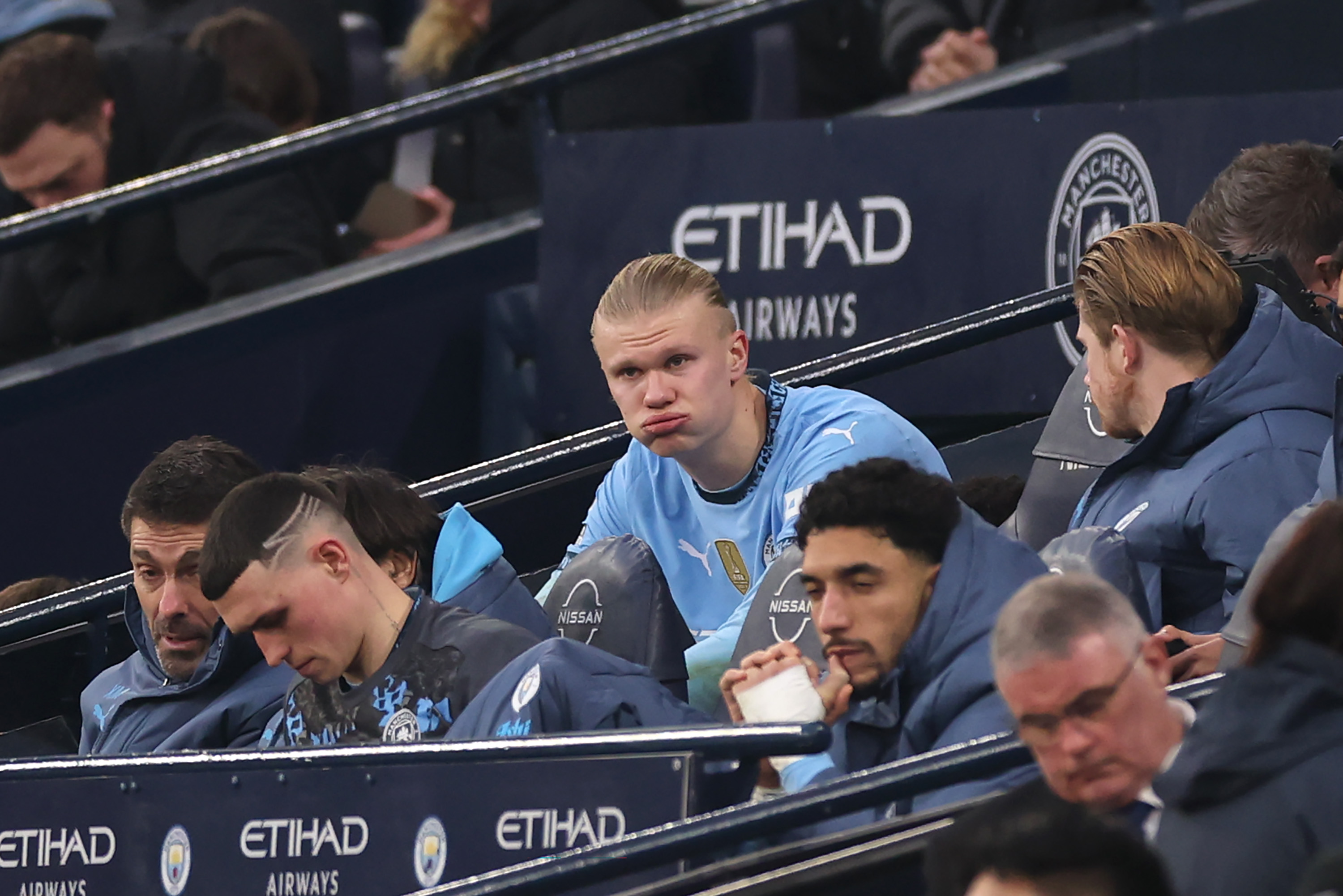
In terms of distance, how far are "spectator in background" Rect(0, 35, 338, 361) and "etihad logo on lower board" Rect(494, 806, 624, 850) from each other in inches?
138

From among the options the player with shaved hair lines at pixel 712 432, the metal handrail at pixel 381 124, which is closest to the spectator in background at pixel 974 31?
the metal handrail at pixel 381 124

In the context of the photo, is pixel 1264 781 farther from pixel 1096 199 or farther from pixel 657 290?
pixel 1096 199

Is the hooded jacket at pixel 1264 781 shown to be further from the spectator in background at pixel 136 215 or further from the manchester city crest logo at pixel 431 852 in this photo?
the spectator in background at pixel 136 215

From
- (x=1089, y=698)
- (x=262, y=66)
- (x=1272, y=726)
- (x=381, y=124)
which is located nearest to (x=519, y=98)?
(x=381, y=124)

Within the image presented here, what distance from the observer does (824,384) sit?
584 centimetres

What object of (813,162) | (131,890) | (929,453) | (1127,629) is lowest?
(131,890)

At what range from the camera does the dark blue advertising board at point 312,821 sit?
373cm

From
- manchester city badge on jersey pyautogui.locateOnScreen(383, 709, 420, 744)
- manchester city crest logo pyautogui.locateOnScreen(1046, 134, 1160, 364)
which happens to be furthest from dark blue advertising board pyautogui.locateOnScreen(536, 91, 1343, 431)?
manchester city badge on jersey pyautogui.locateOnScreen(383, 709, 420, 744)

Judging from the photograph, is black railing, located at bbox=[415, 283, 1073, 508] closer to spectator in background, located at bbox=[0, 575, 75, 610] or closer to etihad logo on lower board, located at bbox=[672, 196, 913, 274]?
etihad logo on lower board, located at bbox=[672, 196, 913, 274]

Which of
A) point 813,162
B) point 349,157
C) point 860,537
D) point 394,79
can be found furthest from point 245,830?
point 394,79

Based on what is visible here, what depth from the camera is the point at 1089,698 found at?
3.10m

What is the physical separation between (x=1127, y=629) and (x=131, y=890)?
2.08 meters

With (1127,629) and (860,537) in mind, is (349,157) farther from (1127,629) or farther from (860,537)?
(1127,629)

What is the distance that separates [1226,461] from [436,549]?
1.70 m
